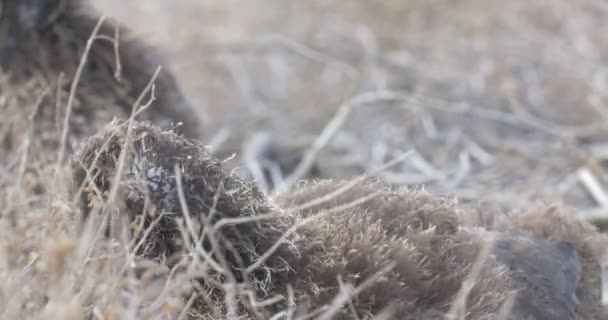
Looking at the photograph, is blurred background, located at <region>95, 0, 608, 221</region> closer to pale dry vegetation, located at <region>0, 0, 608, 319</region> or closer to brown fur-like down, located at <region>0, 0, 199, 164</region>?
pale dry vegetation, located at <region>0, 0, 608, 319</region>

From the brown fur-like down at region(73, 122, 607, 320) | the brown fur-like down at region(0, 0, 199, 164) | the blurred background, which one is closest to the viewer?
the brown fur-like down at region(73, 122, 607, 320)

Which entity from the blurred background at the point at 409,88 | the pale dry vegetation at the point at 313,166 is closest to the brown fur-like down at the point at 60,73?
the pale dry vegetation at the point at 313,166

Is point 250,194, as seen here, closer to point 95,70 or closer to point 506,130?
point 95,70

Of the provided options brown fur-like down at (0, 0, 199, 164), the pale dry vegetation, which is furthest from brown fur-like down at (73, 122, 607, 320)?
brown fur-like down at (0, 0, 199, 164)

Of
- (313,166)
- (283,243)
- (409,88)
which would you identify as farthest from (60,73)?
(409,88)

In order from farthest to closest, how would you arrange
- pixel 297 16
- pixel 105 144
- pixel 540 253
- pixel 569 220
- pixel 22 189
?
pixel 297 16, pixel 22 189, pixel 569 220, pixel 540 253, pixel 105 144

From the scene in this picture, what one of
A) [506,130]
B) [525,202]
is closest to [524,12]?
[506,130]

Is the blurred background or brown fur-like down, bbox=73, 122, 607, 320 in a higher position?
brown fur-like down, bbox=73, 122, 607, 320
